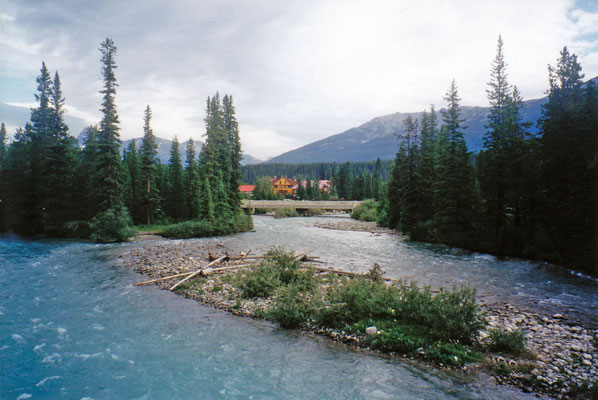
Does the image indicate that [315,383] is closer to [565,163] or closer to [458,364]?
[458,364]

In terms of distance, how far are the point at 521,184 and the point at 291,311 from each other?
22981 mm

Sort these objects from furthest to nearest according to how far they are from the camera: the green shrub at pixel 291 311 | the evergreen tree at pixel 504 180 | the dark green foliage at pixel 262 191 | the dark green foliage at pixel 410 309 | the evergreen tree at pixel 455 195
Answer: the dark green foliage at pixel 262 191, the evergreen tree at pixel 455 195, the evergreen tree at pixel 504 180, the green shrub at pixel 291 311, the dark green foliage at pixel 410 309

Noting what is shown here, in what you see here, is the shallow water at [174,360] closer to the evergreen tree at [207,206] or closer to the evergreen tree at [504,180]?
the evergreen tree at [504,180]

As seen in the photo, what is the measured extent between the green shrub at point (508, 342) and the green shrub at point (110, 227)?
35.1 metres

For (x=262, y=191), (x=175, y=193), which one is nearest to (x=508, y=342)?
(x=175, y=193)

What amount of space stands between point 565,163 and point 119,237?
130 ft

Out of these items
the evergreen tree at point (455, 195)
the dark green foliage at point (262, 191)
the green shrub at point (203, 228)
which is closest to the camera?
the evergreen tree at point (455, 195)

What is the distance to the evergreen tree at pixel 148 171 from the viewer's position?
47.4m

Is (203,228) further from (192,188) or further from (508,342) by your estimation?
(508,342)

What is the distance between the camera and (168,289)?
650 inches

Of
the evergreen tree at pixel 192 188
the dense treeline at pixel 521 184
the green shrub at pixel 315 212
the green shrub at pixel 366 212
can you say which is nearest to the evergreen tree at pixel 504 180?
the dense treeline at pixel 521 184

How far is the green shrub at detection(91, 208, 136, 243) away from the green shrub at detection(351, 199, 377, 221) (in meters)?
42.9

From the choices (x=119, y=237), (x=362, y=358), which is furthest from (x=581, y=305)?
(x=119, y=237)

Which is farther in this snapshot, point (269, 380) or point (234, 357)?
point (234, 357)
